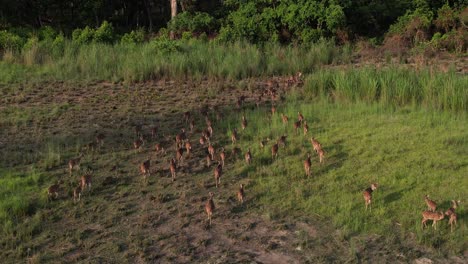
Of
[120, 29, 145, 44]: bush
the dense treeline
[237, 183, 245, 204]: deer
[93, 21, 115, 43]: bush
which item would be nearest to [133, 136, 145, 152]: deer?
[237, 183, 245, 204]: deer

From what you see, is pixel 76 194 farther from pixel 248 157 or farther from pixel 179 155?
pixel 248 157

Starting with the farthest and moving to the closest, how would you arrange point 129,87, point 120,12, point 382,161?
1. point 120,12
2. point 129,87
3. point 382,161

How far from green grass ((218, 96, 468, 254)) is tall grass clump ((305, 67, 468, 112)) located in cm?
50

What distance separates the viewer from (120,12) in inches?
1120

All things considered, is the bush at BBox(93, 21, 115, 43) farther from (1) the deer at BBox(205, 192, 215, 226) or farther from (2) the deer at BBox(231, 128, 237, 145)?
(1) the deer at BBox(205, 192, 215, 226)

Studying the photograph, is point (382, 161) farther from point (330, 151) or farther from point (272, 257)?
point (272, 257)

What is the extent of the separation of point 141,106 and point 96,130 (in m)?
1.69

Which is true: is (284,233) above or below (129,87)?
below

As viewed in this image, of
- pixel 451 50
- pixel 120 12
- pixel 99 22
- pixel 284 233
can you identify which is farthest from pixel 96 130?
pixel 120 12

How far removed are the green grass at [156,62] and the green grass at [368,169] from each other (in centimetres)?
381

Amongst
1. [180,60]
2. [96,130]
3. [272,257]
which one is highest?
[180,60]

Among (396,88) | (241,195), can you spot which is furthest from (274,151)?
(396,88)

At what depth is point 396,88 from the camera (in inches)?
430

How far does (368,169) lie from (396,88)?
3.74 m
